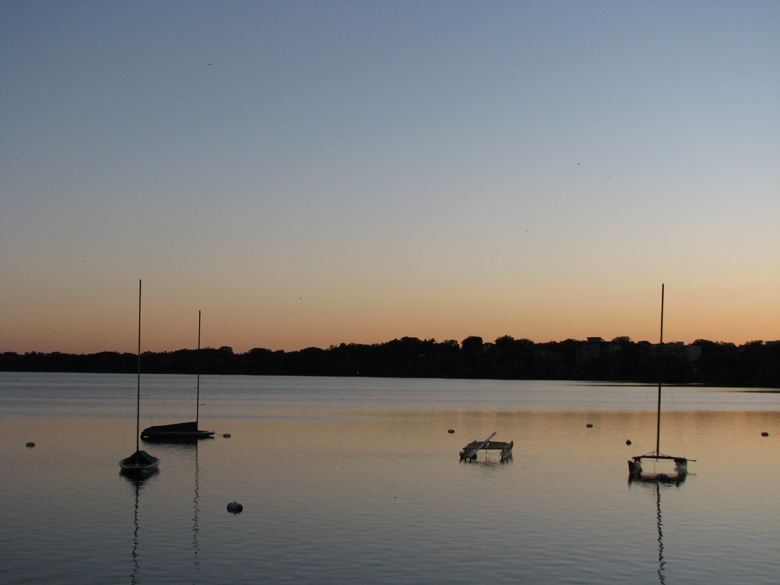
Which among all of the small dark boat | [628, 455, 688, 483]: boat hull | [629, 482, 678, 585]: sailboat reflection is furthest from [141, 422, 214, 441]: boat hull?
[629, 482, 678, 585]: sailboat reflection

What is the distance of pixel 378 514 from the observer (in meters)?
26.6

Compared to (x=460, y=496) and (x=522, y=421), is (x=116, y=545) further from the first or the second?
(x=522, y=421)

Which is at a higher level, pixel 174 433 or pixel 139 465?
pixel 139 465

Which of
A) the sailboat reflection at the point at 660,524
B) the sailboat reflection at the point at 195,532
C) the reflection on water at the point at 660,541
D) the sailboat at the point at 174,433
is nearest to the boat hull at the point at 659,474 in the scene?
the sailboat reflection at the point at 660,524

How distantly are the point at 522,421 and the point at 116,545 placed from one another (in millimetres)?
55470

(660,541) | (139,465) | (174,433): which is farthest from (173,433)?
(660,541)

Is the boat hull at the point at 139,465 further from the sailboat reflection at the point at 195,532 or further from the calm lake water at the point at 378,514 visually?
the sailboat reflection at the point at 195,532

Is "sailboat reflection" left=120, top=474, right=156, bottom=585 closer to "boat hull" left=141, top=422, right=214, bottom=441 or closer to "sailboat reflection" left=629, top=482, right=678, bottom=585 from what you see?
"sailboat reflection" left=629, top=482, right=678, bottom=585

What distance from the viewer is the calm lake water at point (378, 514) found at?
19922mm

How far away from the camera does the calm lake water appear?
19.9 m

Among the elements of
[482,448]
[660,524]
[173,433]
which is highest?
[482,448]

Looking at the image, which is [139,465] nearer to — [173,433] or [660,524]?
[173,433]

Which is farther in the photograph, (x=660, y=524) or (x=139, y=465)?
(x=139, y=465)

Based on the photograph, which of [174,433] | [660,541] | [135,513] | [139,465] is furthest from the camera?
[174,433]
